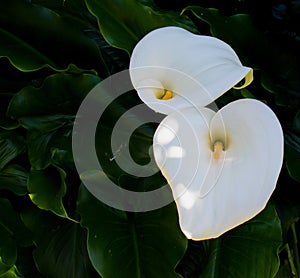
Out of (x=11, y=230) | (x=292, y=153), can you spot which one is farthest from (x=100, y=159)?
(x=292, y=153)

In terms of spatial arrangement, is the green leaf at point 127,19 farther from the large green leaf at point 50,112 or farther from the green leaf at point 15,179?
the green leaf at point 15,179

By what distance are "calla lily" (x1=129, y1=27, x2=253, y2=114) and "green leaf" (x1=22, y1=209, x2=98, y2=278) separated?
34 cm

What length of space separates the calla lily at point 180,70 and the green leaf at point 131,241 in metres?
0.23

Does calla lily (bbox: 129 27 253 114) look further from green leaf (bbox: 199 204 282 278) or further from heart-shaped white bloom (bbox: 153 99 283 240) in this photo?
green leaf (bbox: 199 204 282 278)

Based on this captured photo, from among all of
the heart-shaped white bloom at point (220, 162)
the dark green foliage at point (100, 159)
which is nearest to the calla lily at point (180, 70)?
the heart-shaped white bloom at point (220, 162)

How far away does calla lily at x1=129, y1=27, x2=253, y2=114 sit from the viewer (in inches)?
27.7

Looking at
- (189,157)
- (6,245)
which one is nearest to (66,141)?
(6,245)

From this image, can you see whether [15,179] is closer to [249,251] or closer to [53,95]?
[53,95]

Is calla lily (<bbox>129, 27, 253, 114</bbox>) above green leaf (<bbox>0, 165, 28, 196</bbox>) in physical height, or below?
above

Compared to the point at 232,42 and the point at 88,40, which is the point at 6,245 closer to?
the point at 88,40

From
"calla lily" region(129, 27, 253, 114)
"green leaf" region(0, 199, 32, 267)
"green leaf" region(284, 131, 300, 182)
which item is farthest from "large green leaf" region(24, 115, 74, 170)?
"green leaf" region(284, 131, 300, 182)

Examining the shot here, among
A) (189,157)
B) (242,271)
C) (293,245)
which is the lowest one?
(293,245)

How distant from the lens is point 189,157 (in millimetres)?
659

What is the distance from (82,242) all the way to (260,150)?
1.36 ft
